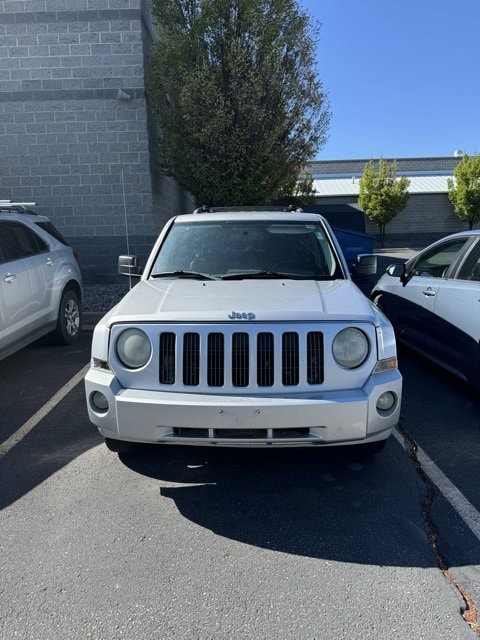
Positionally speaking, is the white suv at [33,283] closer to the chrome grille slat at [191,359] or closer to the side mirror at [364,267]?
the chrome grille slat at [191,359]

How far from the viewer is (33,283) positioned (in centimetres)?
589

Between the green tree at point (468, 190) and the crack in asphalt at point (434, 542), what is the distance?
27643 mm

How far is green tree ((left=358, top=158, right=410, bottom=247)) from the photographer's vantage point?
27594mm

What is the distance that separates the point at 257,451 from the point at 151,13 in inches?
422

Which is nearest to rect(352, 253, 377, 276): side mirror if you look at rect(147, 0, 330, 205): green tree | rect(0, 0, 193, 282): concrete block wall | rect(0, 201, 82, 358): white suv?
rect(0, 201, 82, 358): white suv

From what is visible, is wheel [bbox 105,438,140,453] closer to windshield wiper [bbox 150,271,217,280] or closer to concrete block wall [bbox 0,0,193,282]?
Result: windshield wiper [bbox 150,271,217,280]

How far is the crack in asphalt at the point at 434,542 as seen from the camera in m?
2.16

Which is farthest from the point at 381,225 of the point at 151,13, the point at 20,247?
the point at 20,247

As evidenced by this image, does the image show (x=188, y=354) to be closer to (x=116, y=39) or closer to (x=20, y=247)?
(x=20, y=247)

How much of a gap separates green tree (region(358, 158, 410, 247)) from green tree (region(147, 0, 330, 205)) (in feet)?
58.4

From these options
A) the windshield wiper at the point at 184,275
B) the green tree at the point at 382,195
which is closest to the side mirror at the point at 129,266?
the windshield wiper at the point at 184,275

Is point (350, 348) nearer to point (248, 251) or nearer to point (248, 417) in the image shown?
point (248, 417)

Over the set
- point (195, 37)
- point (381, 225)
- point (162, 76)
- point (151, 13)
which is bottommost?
point (381, 225)

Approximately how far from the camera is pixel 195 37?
392 inches
